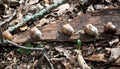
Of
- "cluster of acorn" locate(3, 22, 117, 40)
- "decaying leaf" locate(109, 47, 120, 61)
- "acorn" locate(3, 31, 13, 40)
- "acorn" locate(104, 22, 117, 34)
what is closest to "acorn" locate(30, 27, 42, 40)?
"cluster of acorn" locate(3, 22, 117, 40)

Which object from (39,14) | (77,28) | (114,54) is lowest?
(114,54)

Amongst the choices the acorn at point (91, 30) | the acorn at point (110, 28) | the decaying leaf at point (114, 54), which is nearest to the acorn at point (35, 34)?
the acorn at point (91, 30)

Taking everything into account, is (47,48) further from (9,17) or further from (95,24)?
(9,17)

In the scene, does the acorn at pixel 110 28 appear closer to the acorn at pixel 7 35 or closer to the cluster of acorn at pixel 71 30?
the cluster of acorn at pixel 71 30

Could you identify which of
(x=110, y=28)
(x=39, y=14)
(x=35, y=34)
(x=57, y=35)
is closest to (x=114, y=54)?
(x=110, y=28)

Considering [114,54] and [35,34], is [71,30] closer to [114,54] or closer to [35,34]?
[35,34]

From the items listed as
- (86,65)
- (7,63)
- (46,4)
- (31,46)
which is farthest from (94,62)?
(46,4)
